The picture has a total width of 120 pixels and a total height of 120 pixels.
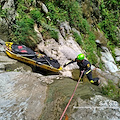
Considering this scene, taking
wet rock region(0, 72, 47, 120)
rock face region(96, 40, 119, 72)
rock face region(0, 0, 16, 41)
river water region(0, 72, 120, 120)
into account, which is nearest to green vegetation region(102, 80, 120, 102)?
river water region(0, 72, 120, 120)

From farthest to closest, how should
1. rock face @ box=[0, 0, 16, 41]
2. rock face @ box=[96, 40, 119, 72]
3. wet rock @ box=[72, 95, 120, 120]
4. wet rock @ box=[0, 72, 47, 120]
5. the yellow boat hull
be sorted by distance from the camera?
rock face @ box=[96, 40, 119, 72]
rock face @ box=[0, 0, 16, 41]
the yellow boat hull
wet rock @ box=[0, 72, 47, 120]
wet rock @ box=[72, 95, 120, 120]

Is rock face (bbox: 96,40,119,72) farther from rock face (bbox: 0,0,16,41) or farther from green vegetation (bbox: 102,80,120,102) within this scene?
rock face (bbox: 0,0,16,41)

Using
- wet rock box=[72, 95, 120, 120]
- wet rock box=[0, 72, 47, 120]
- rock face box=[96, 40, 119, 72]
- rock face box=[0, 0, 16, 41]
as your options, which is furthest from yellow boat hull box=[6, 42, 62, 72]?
rock face box=[96, 40, 119, 72]

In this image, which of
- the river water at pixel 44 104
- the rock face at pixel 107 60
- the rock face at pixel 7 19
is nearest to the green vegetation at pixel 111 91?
the river water at pixel 44 104

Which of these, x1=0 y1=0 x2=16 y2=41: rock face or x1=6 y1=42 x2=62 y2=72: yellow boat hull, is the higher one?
x1=0 y1=0 x2=16 y2=41: rock face

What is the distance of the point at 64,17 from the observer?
1011cm

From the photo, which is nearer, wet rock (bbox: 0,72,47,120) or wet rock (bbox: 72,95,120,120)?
wet rock (bbox: 72,95,120,120)

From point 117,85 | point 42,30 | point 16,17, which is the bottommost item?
point 117,85

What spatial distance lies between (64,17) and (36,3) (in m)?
2.77

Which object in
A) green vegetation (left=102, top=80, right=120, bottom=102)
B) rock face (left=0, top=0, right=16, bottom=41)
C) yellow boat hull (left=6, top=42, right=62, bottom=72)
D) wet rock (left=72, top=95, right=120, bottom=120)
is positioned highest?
rock face (left=0, top=0, right=16, bottom=41)

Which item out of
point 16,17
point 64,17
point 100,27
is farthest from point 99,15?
point 16,17

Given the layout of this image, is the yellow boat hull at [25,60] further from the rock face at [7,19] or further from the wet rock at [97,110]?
the wet rock at [97,110]

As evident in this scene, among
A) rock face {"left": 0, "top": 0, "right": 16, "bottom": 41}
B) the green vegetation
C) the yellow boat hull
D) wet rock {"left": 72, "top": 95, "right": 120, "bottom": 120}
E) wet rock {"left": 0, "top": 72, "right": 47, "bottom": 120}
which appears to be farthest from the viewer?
rock face {"left": 0, "top": 0, "right": 16, "bottom": 41}

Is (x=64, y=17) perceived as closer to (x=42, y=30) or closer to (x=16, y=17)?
(x=42, y=30)
